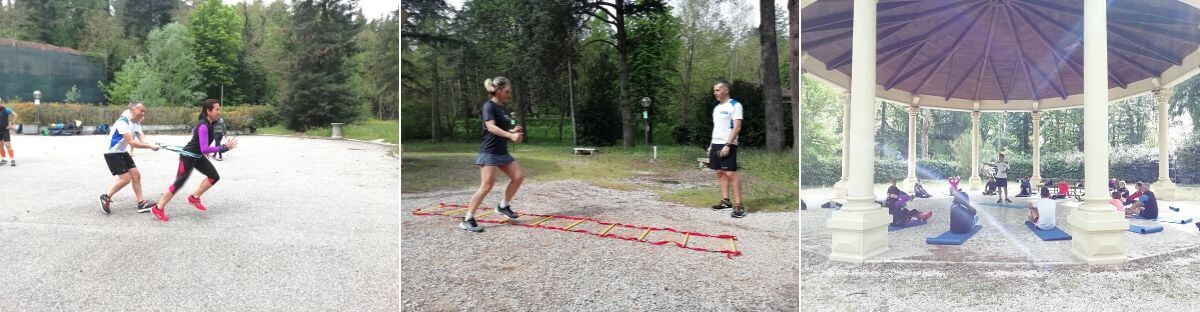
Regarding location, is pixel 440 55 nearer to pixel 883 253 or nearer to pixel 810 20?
pixel 810 20

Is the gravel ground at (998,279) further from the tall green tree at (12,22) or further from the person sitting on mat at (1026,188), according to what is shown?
the tall green tree at (12,22)

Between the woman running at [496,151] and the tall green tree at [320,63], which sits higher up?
the tall green tree at [320,63]

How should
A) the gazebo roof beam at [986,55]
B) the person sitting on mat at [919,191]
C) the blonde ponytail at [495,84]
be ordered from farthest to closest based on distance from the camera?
the person sitting on mat at [919,191] < the gazebo roof beam at [986,55] < the blonde ponytail at [495,84]

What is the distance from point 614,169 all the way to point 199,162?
2787 mm

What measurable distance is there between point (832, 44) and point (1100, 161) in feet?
5.43

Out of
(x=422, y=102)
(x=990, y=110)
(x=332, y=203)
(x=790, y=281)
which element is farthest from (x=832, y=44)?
(x=332, y=203)

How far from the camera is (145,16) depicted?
3.38 metres

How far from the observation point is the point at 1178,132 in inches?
140

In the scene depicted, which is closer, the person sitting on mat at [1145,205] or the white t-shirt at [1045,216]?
the person sitting on mat at [1145,205]

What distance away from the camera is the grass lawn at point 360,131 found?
290 centimetres

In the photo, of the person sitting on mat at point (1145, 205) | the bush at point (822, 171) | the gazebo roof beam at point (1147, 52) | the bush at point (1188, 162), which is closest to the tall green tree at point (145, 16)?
the bush at point (822, 171)

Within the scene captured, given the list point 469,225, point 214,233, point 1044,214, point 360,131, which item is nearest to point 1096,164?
point 1044,214

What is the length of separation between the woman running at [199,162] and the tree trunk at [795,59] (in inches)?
126

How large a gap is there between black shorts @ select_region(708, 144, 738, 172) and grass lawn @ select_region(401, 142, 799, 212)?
30mm
